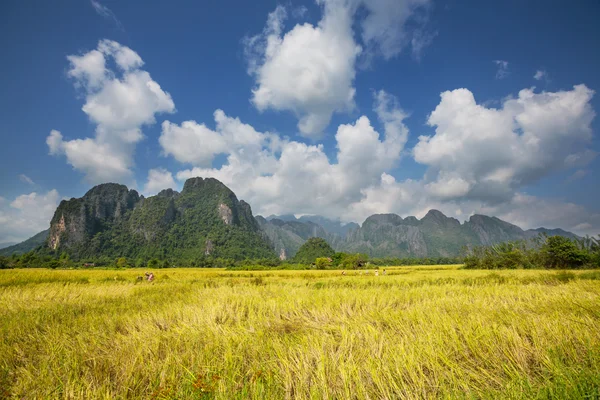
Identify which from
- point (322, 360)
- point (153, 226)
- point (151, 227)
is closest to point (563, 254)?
point (322, 360)

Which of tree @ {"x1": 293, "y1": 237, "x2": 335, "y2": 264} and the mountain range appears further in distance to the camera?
the mountain range

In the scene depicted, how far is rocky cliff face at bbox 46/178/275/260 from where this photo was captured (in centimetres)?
12388

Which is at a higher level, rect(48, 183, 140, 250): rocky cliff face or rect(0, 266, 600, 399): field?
rect(48, 183, 140, 250): rocky cliff face

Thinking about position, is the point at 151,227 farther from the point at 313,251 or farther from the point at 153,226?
the point at 313,251

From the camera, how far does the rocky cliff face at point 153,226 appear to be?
12388 centimetres

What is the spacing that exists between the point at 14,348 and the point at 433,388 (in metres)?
4.30

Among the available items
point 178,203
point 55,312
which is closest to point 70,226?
point 178,203

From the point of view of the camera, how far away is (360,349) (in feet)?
7.62

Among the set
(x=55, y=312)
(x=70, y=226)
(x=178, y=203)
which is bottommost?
(x=55, y=312)

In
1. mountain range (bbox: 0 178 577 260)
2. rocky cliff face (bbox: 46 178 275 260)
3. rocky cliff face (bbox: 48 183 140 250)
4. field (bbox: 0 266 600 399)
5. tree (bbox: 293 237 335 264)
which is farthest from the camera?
rocky cliff face (bbox: 48 183 140 250)

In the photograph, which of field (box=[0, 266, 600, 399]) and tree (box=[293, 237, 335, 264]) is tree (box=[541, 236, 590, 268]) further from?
tree (box=[293, 237, 335, 264])

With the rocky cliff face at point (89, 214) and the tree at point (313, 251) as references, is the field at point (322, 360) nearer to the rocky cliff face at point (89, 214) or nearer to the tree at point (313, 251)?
the tree at point (313, 251)

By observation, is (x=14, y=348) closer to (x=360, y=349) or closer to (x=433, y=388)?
(x=360, y=349)

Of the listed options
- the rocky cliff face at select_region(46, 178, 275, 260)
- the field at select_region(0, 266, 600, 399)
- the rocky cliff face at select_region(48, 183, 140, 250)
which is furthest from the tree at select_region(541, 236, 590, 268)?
the rocky cliff face at select_region(48, 183, 140, 250)
